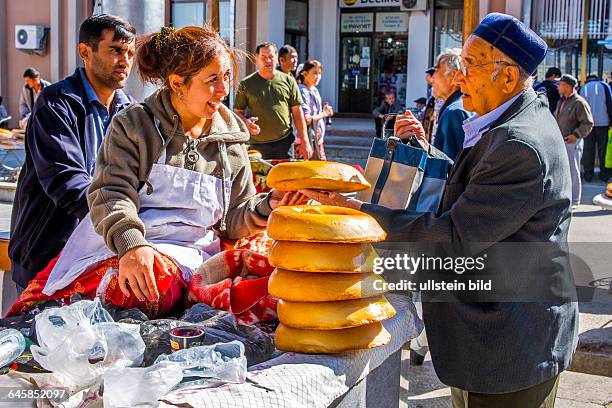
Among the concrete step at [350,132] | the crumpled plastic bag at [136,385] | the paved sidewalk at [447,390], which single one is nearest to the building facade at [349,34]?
the concrete step at [350,132]

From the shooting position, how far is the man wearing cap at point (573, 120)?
11023 mm

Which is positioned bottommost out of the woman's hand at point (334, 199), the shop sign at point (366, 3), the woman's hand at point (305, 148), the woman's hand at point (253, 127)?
the woman's hand at point (305, 148)

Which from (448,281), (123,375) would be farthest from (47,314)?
(448,281)

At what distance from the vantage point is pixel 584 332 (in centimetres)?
535

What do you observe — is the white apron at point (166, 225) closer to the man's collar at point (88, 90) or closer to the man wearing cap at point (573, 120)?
the man's collar at point (88, 90)

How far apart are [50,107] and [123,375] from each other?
1824 mm

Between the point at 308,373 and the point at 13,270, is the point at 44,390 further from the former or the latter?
the point at 13,270

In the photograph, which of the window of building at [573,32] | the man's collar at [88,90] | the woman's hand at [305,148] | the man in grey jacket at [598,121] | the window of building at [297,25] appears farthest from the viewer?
the window of building at [297,25]

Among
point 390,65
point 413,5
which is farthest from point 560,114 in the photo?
point 390,65

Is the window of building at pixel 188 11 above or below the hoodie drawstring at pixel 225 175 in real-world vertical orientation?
above

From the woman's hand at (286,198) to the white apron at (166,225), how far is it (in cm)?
24

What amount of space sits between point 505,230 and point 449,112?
3217 millimetres

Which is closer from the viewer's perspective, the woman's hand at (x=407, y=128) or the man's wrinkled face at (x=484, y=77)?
the man's wrinkled face at (x=484, y=77)

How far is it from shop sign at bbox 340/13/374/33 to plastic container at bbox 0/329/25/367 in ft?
61.0
